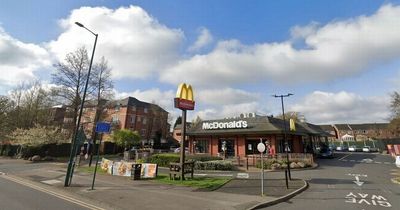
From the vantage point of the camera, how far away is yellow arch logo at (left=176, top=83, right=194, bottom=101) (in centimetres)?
1953

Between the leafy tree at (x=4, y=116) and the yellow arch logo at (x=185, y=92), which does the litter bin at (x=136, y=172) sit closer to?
the yellow arch logo at (x=185, y=92)

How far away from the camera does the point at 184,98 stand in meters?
19.7

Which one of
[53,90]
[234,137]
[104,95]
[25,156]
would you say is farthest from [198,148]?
[25,156]

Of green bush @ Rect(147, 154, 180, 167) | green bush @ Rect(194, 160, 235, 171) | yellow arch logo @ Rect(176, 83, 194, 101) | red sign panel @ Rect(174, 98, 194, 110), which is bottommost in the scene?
green bush @ Rect(194, 160, 235, 171)

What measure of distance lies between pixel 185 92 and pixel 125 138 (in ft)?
127

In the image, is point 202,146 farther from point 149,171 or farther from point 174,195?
point 174,195

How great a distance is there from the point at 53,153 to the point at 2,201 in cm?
3643

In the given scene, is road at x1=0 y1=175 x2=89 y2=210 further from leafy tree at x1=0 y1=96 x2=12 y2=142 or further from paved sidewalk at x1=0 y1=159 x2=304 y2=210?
leafy tree at x1=0 y1=96 x2=12 y2=142

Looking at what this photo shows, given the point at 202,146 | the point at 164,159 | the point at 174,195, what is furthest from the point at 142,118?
the point at 174,195

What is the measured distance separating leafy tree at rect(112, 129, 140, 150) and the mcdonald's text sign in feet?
126

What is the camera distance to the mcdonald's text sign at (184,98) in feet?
62.6

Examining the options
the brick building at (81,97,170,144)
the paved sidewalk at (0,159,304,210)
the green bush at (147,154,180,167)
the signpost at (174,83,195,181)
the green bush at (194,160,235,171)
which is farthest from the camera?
the brick building at (81,97,170,144)

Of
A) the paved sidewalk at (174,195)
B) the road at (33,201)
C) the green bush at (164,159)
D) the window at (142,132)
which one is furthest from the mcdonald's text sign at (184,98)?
the window at (142,132)

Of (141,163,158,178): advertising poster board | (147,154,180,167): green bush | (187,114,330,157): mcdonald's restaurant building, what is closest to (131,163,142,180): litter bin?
(141,163,158,178): advertising poster board
